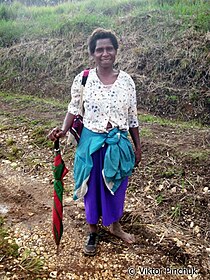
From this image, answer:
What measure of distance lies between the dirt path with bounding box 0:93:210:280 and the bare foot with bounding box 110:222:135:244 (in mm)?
46

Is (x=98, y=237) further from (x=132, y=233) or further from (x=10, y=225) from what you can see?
(x=10, y=225)

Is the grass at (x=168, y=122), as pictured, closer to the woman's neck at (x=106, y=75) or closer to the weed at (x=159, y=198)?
the weed at (x=159, y=198)

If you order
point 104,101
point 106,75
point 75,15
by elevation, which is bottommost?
point 75,15

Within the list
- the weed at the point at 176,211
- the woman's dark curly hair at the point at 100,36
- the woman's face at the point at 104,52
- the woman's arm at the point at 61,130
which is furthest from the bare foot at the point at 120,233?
the woman's dark curly hair at the point at 100,36

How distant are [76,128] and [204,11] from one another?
4.76 meters

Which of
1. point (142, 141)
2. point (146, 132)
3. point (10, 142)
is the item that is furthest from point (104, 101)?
point (10, 142)

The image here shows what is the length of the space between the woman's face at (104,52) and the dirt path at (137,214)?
1.30 metres

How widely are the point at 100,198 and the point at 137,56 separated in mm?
4006

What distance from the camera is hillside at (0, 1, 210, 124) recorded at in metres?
5.13

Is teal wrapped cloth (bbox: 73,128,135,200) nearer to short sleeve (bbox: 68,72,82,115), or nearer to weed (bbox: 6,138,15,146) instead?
short sleeve (bbox: 68,72,82,115)

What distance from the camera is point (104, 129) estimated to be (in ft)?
7.22

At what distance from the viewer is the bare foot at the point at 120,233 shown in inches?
101

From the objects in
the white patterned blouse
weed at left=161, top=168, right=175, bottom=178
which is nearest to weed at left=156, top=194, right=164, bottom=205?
weed at left=161, top=168, right=175, bottom=178

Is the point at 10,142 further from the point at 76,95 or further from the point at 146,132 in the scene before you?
the point at 76,95
